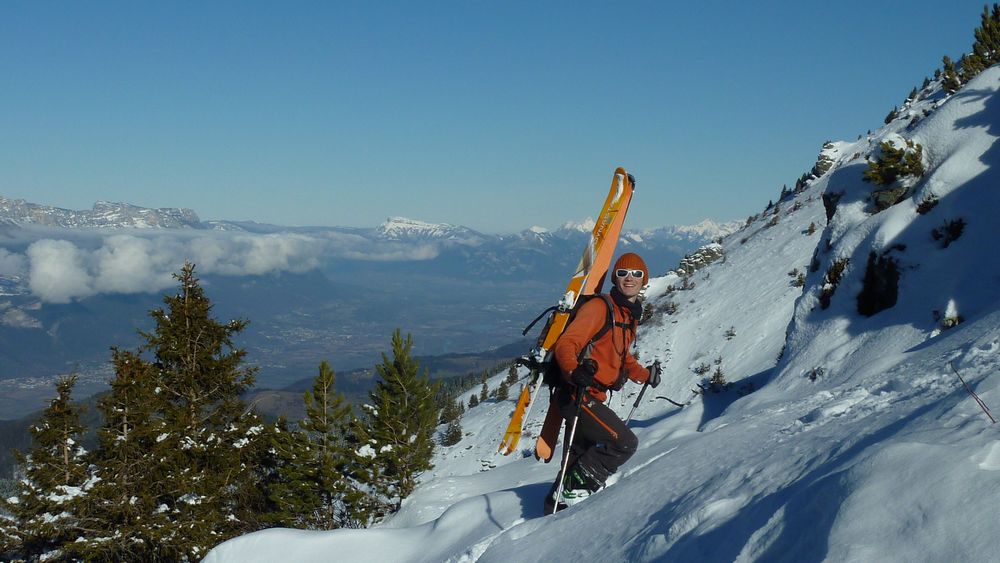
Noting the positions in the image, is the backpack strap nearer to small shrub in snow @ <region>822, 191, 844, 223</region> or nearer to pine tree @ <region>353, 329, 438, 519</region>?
small shrub in snow @ <region>822, 191, 844, 223</region>

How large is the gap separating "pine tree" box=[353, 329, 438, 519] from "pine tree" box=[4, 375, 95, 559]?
12063mm

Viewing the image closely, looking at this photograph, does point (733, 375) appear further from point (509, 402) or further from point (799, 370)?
point (509, 402)

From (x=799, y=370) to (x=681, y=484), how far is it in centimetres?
731

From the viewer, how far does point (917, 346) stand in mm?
9547

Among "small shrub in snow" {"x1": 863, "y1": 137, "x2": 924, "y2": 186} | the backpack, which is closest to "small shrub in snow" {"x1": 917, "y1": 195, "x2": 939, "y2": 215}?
"small shrub in snow" {"x1": 863, "y1": 137, "x2": 924, "y2": 186}

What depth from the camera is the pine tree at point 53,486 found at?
17.1 meters

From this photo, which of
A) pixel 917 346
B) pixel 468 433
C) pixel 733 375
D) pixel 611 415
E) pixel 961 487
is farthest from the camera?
pixel 468 433

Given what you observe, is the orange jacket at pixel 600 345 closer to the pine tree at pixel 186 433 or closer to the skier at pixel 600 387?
the skier at pixel 600 387

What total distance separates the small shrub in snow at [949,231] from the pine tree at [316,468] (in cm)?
2292

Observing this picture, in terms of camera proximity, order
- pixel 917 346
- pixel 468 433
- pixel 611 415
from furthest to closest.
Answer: pixel 468 433 → pixel 917 346 → pixel 611 415

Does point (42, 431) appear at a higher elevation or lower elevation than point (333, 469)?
higher

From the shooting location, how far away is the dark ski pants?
7.80 m

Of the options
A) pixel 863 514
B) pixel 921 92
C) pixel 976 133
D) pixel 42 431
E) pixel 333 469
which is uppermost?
pixel 921 92

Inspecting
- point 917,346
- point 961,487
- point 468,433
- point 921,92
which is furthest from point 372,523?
point 921,92
